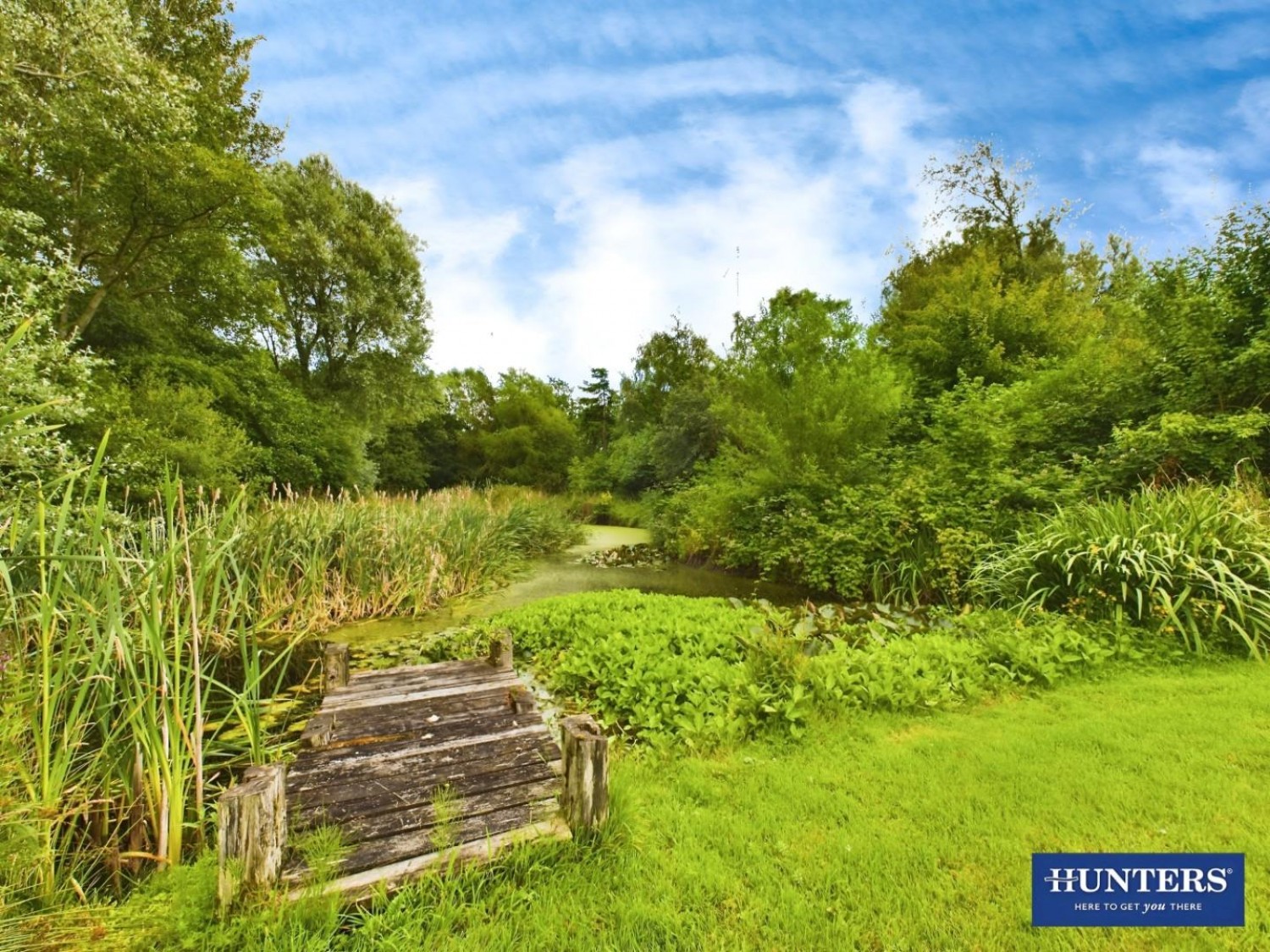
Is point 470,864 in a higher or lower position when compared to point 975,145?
lower

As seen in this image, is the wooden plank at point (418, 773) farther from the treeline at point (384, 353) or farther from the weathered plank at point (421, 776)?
the treeline at point (384, 353)

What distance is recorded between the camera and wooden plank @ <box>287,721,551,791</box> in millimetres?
2176

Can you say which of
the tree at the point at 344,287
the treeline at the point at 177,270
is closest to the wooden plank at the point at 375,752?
the treeline at the point at 177,270

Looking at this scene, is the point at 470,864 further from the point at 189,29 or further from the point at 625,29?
the point at 189,29

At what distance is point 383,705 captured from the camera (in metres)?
2.89

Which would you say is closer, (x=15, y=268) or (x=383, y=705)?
(x=383, y=705)

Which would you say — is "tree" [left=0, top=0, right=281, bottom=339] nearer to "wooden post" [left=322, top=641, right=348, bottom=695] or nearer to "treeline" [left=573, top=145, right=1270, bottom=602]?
"wooden post" [left=322, top=641, right=348, bottom=695]

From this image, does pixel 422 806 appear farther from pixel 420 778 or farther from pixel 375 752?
pixel 375 752

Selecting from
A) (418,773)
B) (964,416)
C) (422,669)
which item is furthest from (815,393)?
(418,773)

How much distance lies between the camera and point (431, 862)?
1645mm

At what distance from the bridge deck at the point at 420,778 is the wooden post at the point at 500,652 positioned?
348mm

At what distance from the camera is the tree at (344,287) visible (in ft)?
39.1

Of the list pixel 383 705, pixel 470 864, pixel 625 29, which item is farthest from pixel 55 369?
pixel 625 29

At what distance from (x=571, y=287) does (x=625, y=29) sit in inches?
273
